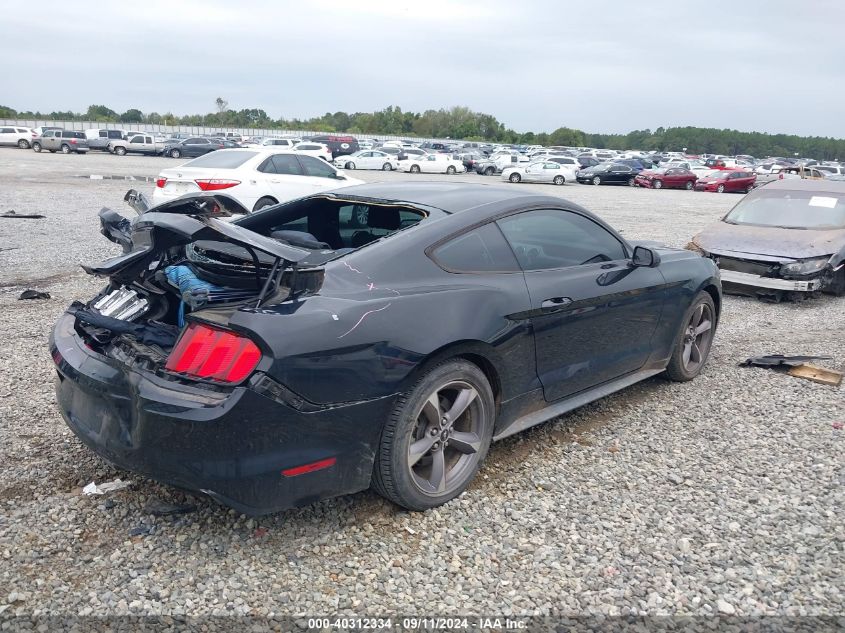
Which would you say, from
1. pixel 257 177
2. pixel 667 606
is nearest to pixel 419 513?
pixel 667 606

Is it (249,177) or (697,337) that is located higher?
(249,177)

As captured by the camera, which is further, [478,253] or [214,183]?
[214,183]

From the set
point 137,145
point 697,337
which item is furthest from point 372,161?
point 697,337

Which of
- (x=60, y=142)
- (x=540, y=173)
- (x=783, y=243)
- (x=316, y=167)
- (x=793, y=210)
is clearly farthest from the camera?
(x=60, y=142)

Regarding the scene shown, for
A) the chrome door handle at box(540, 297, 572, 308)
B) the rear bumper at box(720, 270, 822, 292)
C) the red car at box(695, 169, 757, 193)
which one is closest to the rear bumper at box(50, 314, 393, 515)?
the chrome door handle at box(540, 297, 572, 308)

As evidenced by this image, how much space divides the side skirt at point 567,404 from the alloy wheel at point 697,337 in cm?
62

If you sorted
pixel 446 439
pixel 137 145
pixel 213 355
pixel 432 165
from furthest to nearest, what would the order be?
pixel 137 145
pixel 432 165
pixel 446 439
pixel 213 355

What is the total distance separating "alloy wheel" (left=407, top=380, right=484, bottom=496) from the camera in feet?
11.3

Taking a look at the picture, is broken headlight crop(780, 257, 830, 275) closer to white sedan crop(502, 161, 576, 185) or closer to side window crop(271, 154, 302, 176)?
side window crop(271, 154, 302, 176)

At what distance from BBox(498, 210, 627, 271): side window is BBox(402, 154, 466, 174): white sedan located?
36.2 meters

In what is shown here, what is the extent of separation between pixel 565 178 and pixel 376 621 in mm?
37215

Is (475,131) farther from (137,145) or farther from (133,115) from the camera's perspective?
(137,145)

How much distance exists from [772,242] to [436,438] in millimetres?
7132

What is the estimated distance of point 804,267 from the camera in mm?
8562
